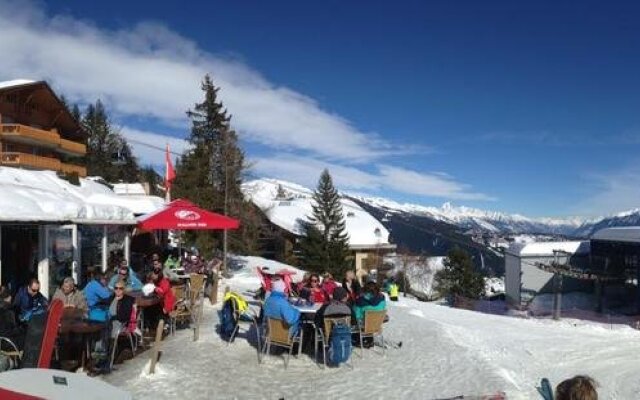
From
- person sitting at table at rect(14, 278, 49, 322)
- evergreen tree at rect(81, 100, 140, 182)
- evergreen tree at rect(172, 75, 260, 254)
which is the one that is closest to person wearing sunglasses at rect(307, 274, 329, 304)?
person sitting at table at rect(14, 278, 49, 322)

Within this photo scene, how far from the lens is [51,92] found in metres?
39.1

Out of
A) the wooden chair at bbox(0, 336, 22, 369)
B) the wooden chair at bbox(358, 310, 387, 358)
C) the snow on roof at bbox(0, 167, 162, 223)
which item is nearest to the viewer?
the wooden chair at bbox(0, 336, 22, 369)

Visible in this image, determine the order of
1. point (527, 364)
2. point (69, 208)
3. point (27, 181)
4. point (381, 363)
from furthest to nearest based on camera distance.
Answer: point (27, 181) → point (69, 208) → point (527, 364) → point (381, 363)

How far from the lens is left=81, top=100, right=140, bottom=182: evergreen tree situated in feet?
212

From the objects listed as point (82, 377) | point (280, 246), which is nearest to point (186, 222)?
point (82, 377)

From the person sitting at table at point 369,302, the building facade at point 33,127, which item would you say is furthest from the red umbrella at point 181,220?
the building facade at point 33,127

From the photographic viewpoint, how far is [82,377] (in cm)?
444

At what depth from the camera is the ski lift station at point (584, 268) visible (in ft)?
119

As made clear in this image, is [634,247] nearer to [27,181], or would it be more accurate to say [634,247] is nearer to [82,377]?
[27,181]

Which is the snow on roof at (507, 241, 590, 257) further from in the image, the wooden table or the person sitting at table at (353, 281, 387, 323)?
the wooden table

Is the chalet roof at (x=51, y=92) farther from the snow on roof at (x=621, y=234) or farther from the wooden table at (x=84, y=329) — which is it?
the snow on roof at (x=621, y=234)

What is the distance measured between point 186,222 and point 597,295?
3219cm

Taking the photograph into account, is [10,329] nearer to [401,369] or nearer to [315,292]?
[315,292]

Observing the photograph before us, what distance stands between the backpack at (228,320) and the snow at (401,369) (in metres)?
0.26
